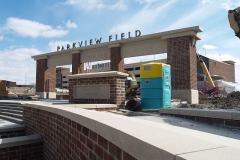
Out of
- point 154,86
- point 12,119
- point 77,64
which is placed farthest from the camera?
point 77,64

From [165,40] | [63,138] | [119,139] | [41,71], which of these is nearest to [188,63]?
[165,40]

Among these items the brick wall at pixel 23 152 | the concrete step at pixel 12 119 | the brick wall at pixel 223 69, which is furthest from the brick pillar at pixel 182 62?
the brick wall at pixel 223 69

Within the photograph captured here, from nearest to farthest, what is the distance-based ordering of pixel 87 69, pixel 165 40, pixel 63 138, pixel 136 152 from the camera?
pixel 136 152, pixel 63 138, pixel 165 40, pixel 87 69

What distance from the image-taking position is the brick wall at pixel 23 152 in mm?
4934

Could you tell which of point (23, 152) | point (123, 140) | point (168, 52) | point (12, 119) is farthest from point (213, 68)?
point (123, 140)

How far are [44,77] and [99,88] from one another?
67.9 ft

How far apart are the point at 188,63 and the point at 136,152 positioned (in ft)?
50.5

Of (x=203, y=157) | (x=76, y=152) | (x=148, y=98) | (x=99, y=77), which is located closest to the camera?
(x=203, y=157)

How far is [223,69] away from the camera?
2325 inches

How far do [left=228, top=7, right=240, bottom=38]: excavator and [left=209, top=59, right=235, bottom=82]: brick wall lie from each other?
4403cm

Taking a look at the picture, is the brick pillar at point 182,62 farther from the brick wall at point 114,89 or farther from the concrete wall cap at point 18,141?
the concrete wall cap at point 18,141

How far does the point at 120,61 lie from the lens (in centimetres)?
2006

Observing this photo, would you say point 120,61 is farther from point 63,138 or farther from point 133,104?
point 63,138

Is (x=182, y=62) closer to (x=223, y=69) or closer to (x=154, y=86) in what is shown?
(x=154, y=86)
